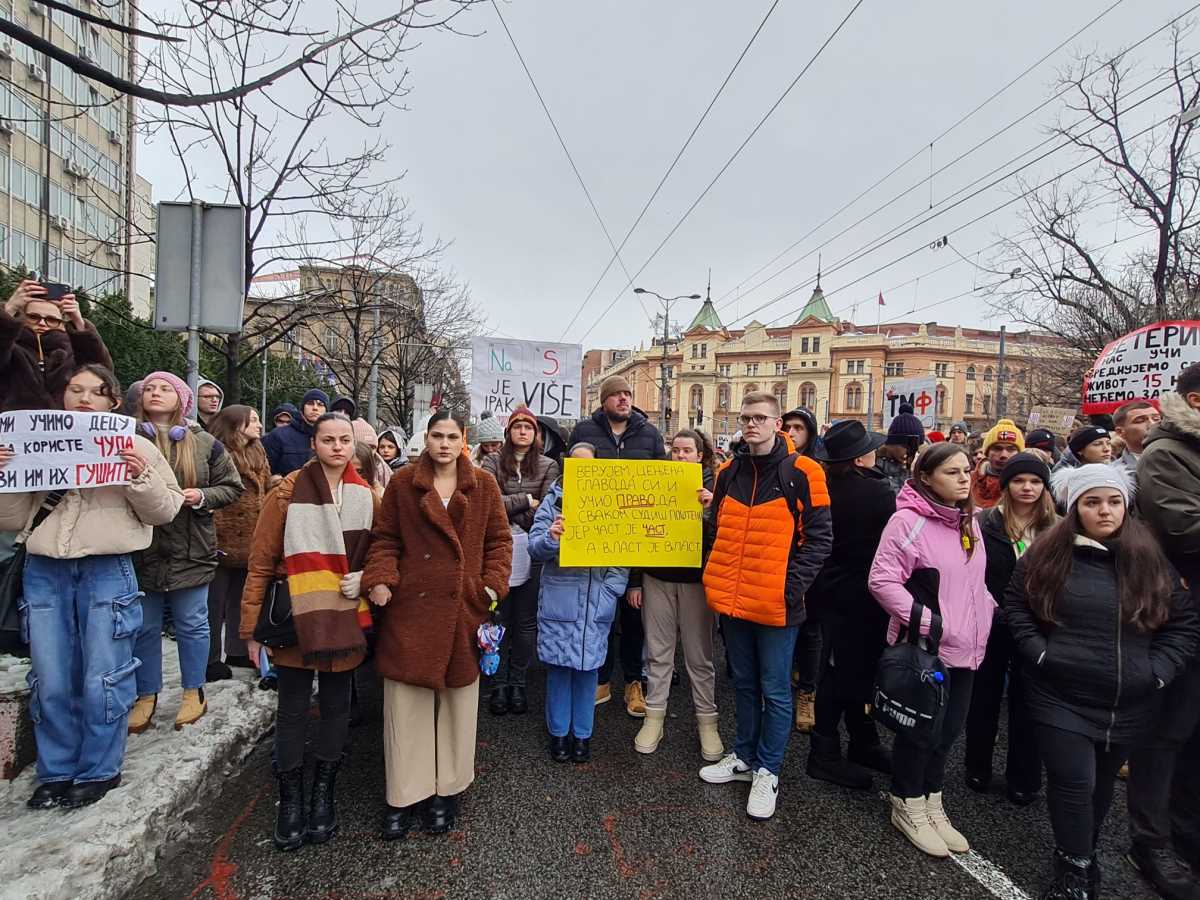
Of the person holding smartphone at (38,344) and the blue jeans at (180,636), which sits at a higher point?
the person holding smartphone at (38,344)

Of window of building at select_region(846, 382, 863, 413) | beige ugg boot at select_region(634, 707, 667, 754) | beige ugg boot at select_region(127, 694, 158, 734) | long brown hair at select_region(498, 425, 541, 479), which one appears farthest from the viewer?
window of building at select_region(846, 382, 863, 413)

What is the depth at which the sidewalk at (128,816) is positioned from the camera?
2.42 m

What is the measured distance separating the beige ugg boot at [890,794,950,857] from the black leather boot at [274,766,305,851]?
3.06 m

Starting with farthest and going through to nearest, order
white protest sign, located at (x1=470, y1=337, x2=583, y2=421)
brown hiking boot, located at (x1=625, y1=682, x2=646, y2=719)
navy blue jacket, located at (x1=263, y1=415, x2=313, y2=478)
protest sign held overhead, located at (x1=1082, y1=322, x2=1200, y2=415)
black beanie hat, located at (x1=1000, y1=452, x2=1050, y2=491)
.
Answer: white protest sign, located at (x1=470, y1=337, x2=583, y2=421) → protest sign held overhead, located at (x1=1082, y1=322, x2=1200, y2=415) → navy blue jacket, located at (x1=263, y1=415, x2=313, y2=478) → brown hiking boot, located at (x1=625, y1=682, x2=646, y2=719) → black beanie hat, located at (x1=1000, y1=452, x2=1050, y2=491)

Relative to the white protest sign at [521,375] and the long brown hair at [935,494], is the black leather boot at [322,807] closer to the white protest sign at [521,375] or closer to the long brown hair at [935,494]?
the long brown hair at [935,494]

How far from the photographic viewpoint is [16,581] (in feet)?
9.78

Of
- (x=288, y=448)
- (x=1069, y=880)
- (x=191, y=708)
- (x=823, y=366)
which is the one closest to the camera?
(x=1069, y=880)

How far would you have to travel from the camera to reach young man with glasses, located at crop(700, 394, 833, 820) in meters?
3.39

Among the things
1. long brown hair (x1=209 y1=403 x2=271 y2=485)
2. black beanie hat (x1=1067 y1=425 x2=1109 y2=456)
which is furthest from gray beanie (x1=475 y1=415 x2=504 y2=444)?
black beanie hat (x1=1067 y1=425 x2=1109 y2=456)

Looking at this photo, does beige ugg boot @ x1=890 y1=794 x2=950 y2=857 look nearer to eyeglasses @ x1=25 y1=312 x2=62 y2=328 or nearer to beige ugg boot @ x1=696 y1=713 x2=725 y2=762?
beige ugg boot @ x1=696 y1=713 x2=725 y2=762

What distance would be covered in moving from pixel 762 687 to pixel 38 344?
449cm

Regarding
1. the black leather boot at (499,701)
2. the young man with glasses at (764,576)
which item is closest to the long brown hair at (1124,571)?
the young man with glasses at (764,576)

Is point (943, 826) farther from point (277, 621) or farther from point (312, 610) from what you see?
point (277, 621)

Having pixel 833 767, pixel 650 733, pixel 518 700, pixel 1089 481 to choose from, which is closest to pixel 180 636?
pixel 518 700
